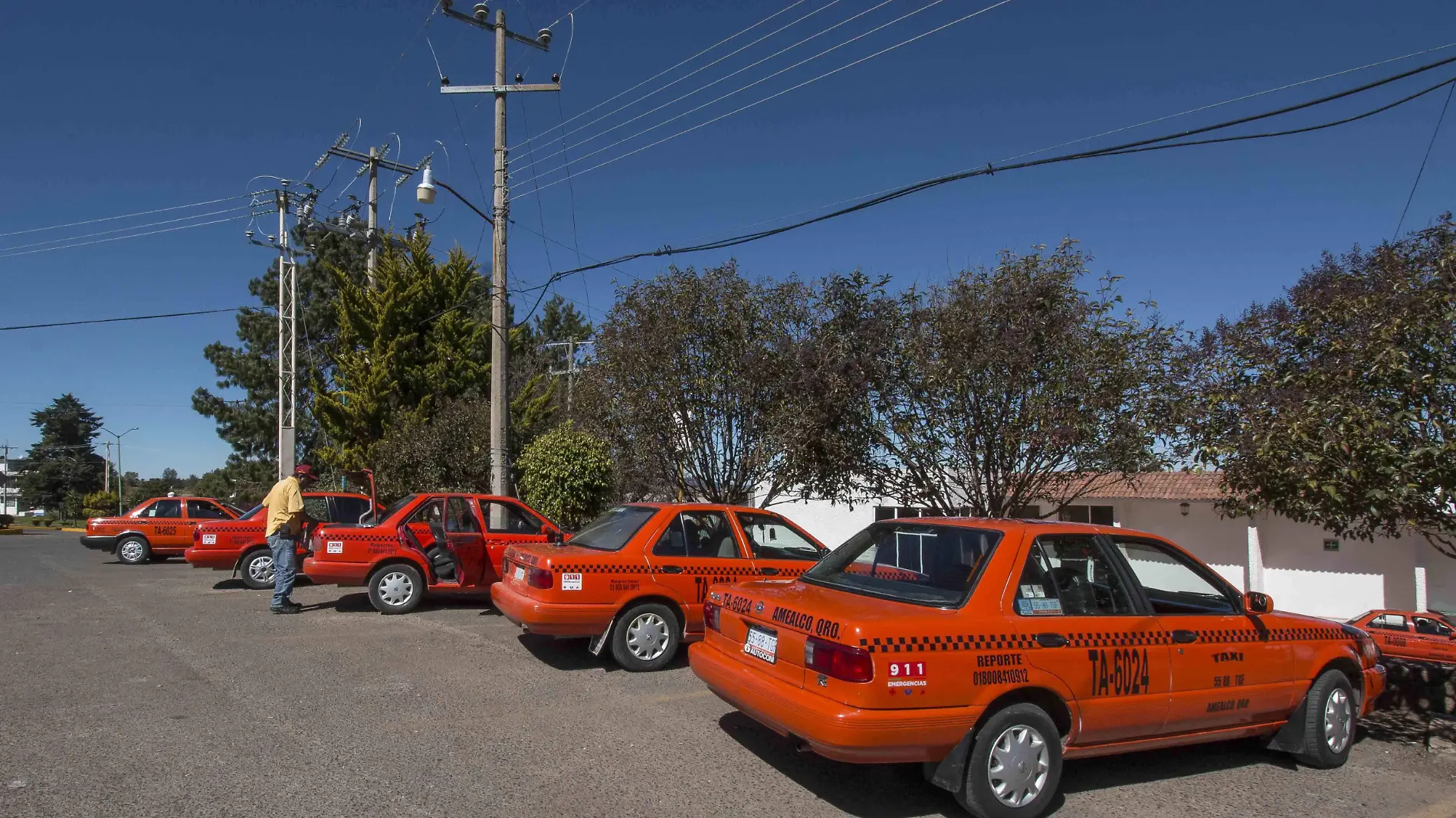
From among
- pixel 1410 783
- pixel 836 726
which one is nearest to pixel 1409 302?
pixel 1410 783

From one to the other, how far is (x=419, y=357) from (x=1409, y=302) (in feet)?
76.8

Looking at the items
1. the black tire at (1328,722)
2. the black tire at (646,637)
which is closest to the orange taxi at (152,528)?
the black tire at (646,637)

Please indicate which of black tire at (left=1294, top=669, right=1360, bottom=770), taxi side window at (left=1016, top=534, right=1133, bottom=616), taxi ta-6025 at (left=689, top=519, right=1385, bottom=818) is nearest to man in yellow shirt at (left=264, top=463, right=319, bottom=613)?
taxi ta-6025 at (left=689, top=519, right=1385, bottom=818)

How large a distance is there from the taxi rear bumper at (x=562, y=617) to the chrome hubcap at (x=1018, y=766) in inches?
155

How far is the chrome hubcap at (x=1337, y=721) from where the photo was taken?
5875 mm

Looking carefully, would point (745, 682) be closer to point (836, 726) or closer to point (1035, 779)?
point (836, 726)

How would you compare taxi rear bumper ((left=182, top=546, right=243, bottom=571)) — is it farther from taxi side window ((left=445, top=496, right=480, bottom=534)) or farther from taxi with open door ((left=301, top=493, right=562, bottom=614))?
taxi side window ((left=445, top=496, right=480, bottom=534))

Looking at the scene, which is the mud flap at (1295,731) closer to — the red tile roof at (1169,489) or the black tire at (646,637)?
the black tire at (646,637)

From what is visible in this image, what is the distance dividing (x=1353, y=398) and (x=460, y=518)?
9.47 metres

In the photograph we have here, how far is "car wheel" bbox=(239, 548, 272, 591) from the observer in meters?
13.9

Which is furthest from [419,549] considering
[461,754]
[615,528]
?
[461,754]

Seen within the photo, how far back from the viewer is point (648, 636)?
8000mm

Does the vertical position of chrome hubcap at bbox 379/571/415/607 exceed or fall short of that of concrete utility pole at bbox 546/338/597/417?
it falls short

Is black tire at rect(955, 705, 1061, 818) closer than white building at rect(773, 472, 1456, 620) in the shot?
Yes
